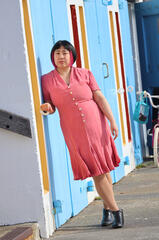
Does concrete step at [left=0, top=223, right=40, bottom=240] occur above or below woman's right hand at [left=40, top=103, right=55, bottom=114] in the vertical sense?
below

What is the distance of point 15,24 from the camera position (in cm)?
544

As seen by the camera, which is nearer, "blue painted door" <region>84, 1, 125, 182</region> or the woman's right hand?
the woman's right hand

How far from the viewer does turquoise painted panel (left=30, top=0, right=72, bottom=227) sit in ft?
19.0

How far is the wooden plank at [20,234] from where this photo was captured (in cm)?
506

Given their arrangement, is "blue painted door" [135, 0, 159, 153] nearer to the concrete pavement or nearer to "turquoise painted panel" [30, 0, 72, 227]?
the concrete pavement

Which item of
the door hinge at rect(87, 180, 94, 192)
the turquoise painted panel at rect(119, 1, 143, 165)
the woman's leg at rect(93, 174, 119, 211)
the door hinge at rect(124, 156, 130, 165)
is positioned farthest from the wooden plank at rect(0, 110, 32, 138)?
the turquoise painted panel at rect(119, 1, 143, 165)

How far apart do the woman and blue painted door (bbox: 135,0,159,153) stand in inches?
189

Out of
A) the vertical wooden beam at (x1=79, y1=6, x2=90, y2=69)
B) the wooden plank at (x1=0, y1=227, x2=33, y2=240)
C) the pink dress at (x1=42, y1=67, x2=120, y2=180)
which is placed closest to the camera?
the wooden plank at (x1=0, y1=227, x2=33, y2=240)

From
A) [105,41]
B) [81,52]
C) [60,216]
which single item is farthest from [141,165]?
[60,216]

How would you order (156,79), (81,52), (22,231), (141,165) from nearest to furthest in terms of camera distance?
(22,231)
(81,52)
(141,165)
(156,79)

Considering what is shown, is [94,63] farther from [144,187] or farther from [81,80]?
[81,80]

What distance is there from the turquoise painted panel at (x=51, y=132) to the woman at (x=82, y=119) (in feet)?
0.62

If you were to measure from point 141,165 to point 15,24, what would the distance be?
4759 millimetres

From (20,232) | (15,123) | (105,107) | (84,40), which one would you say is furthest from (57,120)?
(84,40)
